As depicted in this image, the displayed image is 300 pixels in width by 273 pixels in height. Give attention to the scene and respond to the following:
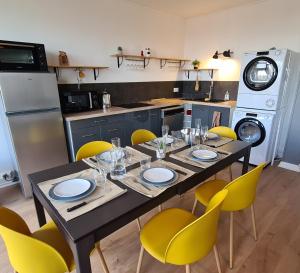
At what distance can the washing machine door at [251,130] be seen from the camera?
2928 mm

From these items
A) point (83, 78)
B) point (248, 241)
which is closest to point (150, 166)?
point (248, 241)

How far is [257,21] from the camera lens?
129 inches

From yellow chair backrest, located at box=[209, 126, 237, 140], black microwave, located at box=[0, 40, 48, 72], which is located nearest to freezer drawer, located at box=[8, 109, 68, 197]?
black microwave, located at box=[0, 40, 48, 72]

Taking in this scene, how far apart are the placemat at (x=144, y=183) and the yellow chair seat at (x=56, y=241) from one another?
0.48 meters

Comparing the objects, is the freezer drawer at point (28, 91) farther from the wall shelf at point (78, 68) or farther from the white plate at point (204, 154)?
the white plate at point (204, 154)

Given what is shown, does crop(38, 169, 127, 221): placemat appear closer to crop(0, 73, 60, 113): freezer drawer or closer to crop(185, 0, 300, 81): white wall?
crop(0, 73, 60, 113): freezer drawer

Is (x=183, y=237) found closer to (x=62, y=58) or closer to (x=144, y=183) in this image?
(x=144, y=183)

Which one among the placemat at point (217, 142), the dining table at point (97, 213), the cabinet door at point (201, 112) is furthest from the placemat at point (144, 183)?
the cabinet door at point (201, 112)

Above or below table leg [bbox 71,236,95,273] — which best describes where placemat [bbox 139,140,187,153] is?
above

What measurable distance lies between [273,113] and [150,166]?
2228 millimetres

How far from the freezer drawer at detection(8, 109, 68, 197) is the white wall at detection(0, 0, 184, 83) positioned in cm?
86

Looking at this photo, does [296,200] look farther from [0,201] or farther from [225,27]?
[0,201]

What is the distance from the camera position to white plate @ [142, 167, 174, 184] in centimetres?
123

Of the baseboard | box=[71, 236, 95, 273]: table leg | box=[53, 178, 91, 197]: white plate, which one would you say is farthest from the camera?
the baseboard
